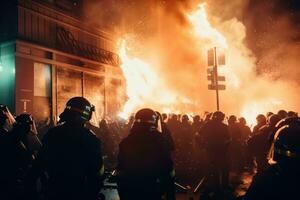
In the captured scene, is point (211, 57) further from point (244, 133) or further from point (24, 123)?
point (24, 123)

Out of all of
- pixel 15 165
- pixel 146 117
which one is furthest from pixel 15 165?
pixel 146 117

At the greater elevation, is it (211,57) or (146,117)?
(211,57)

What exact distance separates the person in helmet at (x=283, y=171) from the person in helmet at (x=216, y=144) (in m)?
4.81

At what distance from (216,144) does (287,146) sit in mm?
4992

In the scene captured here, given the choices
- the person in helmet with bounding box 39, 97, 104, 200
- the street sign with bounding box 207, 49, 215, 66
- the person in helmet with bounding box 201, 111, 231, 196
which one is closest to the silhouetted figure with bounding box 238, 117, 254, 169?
the street sign with bounding box 207, 49, 215, 66

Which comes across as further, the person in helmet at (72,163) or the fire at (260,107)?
the fire at (260,107)

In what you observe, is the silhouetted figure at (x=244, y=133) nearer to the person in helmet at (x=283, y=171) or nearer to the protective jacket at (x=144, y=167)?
the protective jacket at (x=144, y=167)

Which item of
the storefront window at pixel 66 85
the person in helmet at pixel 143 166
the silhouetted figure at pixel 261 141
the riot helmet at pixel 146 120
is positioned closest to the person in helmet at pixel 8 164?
the person in helmet at pixel 143 166

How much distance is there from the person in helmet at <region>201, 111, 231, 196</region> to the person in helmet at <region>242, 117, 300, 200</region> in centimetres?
481

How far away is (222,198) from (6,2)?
60.0 feet

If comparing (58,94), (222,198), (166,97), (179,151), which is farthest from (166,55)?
(222,198)

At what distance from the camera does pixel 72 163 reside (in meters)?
3.14

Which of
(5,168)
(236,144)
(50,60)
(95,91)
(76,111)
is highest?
(50,60)

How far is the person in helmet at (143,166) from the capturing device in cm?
327
